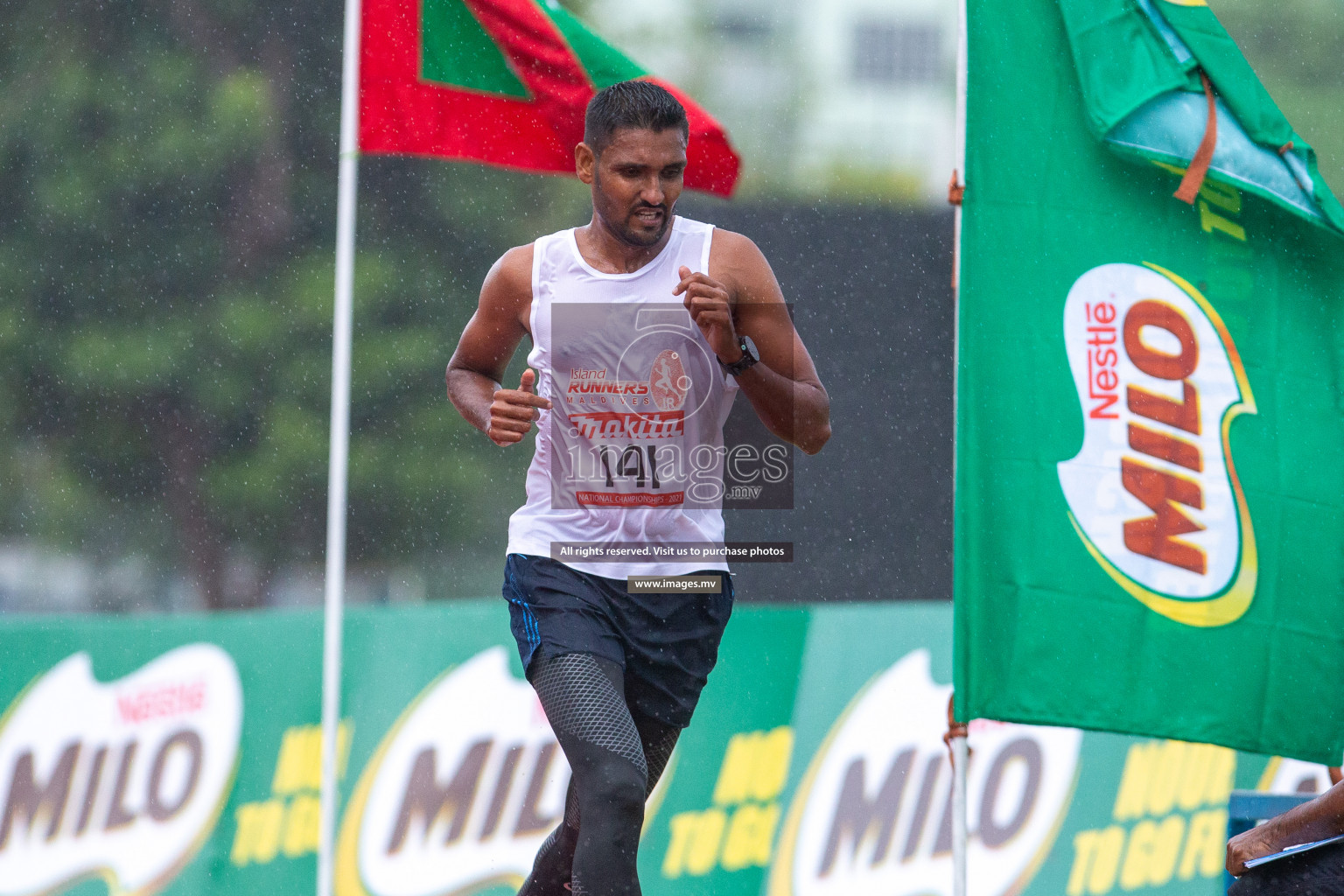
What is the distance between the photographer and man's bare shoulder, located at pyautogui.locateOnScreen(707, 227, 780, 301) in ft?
12.3

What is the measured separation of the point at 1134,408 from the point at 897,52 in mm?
9566

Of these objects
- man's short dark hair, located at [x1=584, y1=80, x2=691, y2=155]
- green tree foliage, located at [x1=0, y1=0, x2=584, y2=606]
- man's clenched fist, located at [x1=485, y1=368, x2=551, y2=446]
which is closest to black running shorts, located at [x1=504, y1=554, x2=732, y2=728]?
man's clenched fist, located at [x1=485, y1=368, x2=551, y2=446]

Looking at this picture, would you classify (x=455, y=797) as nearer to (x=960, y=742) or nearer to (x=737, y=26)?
(x=960, y=742)

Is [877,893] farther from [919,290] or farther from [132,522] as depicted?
[132,522]

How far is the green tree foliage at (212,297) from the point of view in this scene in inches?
443

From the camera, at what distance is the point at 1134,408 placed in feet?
13.1

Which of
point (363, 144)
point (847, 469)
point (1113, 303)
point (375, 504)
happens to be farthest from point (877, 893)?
point (375, 504)

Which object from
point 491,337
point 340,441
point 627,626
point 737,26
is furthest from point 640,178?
point 737,26

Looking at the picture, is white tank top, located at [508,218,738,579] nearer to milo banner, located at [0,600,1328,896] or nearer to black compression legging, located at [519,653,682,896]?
black compression legging, located at [519,653,682,896]

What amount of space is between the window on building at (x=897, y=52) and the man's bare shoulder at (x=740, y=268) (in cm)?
781

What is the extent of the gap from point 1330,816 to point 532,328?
207 centimetres

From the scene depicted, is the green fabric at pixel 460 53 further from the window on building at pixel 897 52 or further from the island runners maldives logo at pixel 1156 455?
the window on building at pixel 897 52

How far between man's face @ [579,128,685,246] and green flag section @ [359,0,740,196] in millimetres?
1396

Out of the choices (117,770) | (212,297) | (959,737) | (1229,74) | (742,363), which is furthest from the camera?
(212,297)
